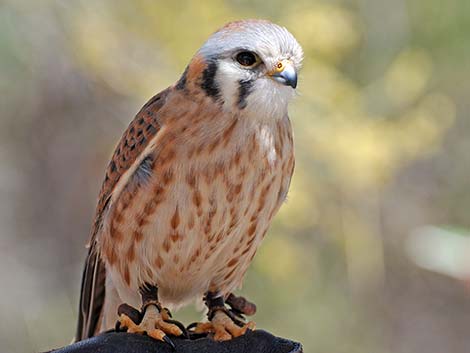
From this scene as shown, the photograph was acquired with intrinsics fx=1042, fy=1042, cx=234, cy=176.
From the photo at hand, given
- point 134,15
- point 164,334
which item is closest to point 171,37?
point 134,15

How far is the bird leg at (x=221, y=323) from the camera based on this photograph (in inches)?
106

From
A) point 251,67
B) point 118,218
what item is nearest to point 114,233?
point 118,218

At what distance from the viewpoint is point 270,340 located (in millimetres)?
2555

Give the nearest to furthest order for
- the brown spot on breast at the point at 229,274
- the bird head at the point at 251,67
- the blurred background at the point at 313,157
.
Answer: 1. the bird head at the point at 251,67
2. the brown spot on breast at the point at 229,274
3. the blurred background at the point at 313,157

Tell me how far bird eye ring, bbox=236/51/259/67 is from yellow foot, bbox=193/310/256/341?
2.24 ft

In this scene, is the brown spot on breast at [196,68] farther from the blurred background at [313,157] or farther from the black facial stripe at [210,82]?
the blurred background at [313,157]

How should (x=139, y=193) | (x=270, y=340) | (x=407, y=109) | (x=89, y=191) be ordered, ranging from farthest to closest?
(x=89, y=191) → (x=407, y=109) → (x=139, y=193) → (x=270, y=340)

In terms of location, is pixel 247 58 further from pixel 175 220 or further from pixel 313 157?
pixel 313 157

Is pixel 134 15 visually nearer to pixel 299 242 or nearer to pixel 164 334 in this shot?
pixel 299 242

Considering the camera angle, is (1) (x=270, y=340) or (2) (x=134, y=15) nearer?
(1) (x=270, y=340)

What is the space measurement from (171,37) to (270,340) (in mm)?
2807

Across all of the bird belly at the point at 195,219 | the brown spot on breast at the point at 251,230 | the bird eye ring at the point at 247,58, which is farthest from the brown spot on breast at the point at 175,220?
the bird eye ring at the point at 247,58

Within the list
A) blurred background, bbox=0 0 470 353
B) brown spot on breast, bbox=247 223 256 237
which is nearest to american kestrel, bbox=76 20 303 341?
brown spot on breast, bbox=247 223 256 237

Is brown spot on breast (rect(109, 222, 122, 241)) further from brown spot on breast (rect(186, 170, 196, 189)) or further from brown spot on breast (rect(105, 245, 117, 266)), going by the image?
brown spot on breast (rect(186, 170, 196, 189))
